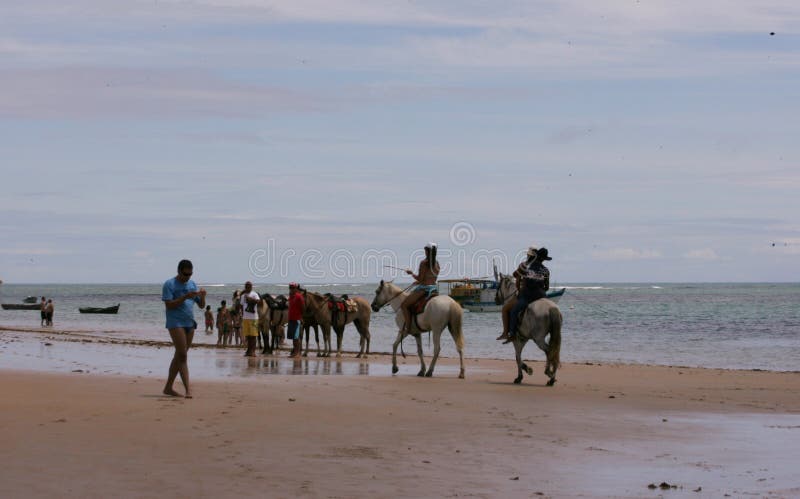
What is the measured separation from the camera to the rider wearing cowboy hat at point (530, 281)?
17531 mm

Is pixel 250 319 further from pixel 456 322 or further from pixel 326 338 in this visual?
pixel 456 322

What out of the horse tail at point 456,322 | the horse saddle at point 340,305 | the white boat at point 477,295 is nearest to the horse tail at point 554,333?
the horse tail at point 456,322

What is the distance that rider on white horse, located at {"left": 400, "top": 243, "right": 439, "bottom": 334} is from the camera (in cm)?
1920

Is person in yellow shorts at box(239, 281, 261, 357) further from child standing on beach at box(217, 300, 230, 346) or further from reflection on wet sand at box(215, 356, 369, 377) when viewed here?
child standing on beach at box(217, 300, 230, 346)

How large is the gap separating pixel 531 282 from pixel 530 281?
0.03 m

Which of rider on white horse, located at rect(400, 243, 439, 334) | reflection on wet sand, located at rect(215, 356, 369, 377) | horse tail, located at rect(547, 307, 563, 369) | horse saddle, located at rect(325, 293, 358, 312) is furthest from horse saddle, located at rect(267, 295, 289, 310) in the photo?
horse tail, located at rect(547, 307, 563, 369)

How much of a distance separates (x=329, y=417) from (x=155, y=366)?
990 cm

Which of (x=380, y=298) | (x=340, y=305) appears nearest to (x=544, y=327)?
(x=380, y=298)

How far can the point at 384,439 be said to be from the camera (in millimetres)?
10602

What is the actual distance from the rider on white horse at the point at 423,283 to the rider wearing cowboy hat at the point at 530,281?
73.4 inches

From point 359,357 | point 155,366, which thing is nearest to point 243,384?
point 155,366

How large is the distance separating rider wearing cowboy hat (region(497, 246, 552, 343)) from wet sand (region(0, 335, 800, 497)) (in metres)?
1.34

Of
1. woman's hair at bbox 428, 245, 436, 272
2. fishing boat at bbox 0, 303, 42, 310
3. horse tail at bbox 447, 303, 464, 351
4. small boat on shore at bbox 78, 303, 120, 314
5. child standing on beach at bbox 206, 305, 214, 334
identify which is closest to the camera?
horse tail at bbox 447, 303, 464, 351

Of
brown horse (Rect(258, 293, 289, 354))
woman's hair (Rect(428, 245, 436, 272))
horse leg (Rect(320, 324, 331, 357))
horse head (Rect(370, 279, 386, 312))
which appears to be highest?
woman's hair (Rect(428, 245, 436, 272))
